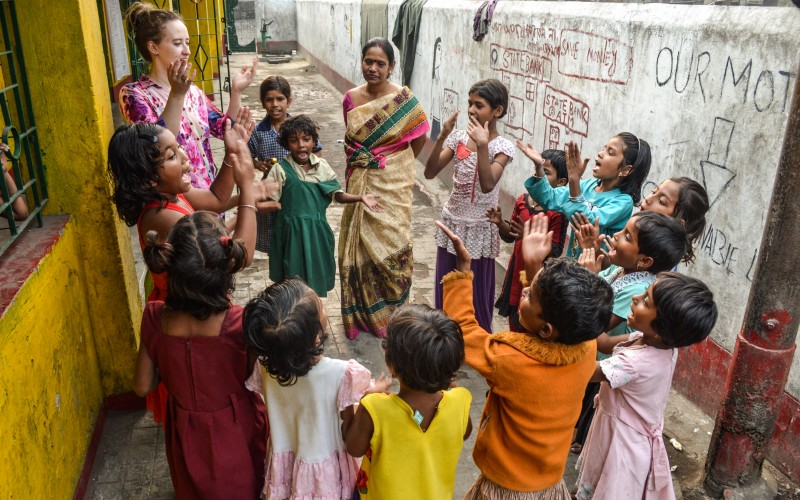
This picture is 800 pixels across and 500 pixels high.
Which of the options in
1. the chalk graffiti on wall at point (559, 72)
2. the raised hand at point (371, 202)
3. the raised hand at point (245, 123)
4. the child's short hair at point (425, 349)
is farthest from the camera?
the chalk graffiti on wall at point (559, 72)

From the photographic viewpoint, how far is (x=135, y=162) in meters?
2.36

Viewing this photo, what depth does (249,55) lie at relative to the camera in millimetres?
23625

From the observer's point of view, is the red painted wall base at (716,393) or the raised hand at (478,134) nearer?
the red painted wall base at (716,393)

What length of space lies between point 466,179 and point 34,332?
8.04 ft

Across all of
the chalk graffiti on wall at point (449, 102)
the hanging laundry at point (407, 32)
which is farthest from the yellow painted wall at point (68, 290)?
the hanging laundry at point (407, 32)

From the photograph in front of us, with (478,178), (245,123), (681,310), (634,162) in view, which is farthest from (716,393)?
(245,123)

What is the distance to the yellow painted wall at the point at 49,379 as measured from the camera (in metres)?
2.03

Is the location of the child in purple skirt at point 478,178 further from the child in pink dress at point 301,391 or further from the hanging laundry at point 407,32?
the hanging laundry at point 407,32

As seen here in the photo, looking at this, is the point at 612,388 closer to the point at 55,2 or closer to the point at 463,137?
the point at 463,137

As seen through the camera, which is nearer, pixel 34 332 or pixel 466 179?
pixel 34 332

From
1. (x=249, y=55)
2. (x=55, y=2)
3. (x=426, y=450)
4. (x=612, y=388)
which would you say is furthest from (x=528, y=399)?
(x=249, y=55)

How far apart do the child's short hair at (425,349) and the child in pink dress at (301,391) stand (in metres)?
0.25

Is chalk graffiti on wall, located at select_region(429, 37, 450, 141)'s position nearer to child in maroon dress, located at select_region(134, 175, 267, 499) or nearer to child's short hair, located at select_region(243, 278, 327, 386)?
child in maroon dress, located at select_region(134, 175, 267, 499)

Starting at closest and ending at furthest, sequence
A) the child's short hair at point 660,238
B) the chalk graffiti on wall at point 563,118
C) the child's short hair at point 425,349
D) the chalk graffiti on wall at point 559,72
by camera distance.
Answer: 1. the child's short hair at point 425,349
2. the child's short hair at point 660,238
3. the chalk graffiti on wall at point 559,72
4. the chalk graffiti on wall at point 563,118
